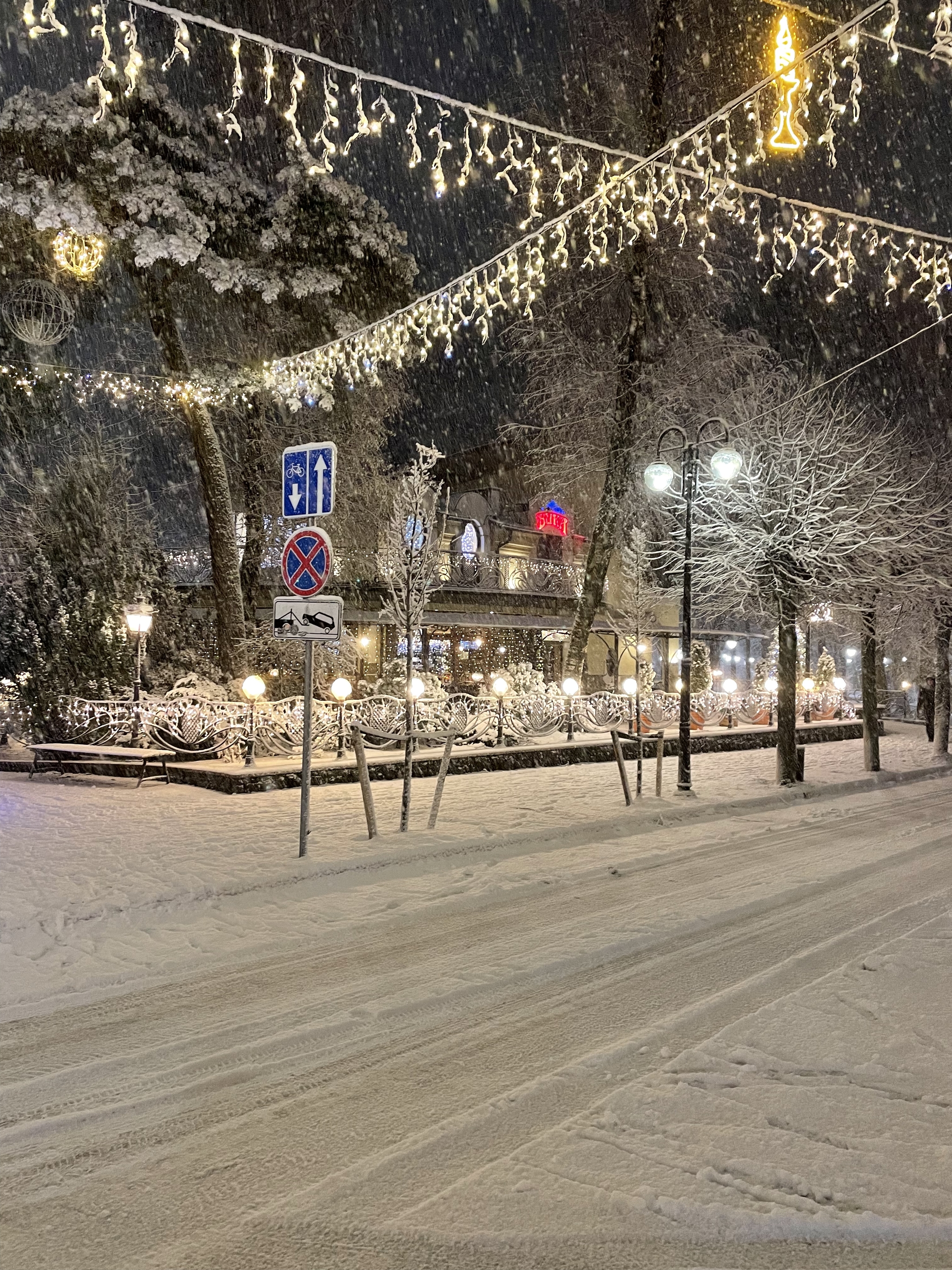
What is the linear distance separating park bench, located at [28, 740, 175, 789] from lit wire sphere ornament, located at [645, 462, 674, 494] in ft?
28.4

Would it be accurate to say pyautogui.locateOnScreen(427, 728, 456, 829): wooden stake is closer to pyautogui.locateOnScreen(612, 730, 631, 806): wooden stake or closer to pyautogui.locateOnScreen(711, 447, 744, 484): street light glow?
pyautogui.locateOnScreen(612, 730, 631, 806): wooden stake

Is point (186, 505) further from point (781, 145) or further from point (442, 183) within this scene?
point (781, 145)

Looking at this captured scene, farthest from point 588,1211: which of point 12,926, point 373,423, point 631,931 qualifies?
point 373,423

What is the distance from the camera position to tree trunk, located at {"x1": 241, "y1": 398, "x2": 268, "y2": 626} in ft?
69.9

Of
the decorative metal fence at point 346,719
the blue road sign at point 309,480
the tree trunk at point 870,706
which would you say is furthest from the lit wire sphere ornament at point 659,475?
the blue road sign at point 309,480

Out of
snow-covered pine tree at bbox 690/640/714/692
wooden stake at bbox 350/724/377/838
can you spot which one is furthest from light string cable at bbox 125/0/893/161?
snow-covered pine tree at bbox 690/640/714/692

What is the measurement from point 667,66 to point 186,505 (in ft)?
61.2

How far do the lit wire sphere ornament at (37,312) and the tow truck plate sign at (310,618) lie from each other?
1069cm

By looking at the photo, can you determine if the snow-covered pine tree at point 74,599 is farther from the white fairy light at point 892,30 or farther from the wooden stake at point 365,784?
the white fairy light at point 892,30

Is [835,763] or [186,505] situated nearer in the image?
[835,763]

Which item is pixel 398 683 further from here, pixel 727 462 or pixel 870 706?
pixel 870 706

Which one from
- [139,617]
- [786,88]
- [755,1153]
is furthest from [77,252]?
[755,1153]

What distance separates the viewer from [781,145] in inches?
308

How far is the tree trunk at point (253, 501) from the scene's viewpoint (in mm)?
21297
